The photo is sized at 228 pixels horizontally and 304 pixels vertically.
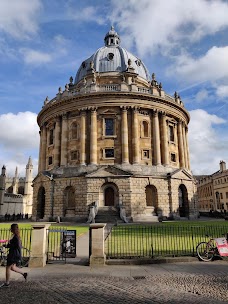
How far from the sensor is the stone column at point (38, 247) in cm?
1049

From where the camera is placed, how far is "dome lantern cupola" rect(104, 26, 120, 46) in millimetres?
54969

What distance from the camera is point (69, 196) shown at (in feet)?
116

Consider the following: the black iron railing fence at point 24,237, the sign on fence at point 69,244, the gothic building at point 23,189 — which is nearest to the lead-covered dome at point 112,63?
the black iron railing fence at point 24,237

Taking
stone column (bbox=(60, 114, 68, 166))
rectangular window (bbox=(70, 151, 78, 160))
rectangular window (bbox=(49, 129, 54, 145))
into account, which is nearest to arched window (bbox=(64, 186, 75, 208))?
stone column (bbox=(60, 114, 68, 166))

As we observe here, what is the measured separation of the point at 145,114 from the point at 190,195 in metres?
13.2

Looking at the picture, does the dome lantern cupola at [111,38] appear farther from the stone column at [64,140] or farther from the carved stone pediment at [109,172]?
the carved stone pediment at [109,172]

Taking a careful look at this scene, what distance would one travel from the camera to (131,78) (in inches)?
1686

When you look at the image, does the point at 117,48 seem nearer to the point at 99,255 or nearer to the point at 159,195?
the point at 159,195

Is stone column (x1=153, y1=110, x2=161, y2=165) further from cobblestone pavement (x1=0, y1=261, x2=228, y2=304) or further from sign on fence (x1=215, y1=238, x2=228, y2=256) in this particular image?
cobblestone pavement (x1=0, y1=261, x2=228, y2=304)

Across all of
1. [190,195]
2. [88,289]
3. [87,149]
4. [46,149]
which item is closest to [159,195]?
[190,195]

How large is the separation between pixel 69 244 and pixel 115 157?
24177 millimetres

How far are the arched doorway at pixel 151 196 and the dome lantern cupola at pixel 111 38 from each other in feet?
110

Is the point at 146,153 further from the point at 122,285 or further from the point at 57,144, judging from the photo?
the point at 122,285

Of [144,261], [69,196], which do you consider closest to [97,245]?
[144,261]
